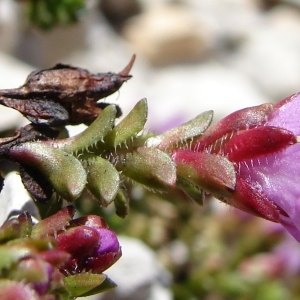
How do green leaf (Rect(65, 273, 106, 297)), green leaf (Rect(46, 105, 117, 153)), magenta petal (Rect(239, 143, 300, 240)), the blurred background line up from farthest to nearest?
the blurred background < green leaf (Rect(46, 105, 117, 153)) < magenta petal (Rect(239, 143, 300, 240)) < green leaf (Rect(65, 273, 106, 297))

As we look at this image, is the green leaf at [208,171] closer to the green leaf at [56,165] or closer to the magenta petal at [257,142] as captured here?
the magenta petal at [257,142]

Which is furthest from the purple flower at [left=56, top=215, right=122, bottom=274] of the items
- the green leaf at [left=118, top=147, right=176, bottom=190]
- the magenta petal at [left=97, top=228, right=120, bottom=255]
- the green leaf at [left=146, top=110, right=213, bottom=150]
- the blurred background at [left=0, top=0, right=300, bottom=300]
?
the blurred background at [left=0, top=0, right=300, bottom=300]

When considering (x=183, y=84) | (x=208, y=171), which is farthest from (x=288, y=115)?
(x=183, y=84)

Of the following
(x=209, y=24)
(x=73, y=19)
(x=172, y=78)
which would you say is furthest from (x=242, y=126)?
(x=209, y=24)

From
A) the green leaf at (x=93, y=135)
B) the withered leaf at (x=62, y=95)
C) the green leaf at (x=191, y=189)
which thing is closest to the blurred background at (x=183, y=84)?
the green leaf at (x=191, y=189)

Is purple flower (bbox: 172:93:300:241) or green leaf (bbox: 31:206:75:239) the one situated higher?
purple flower (bbox: 172:93:300:241)

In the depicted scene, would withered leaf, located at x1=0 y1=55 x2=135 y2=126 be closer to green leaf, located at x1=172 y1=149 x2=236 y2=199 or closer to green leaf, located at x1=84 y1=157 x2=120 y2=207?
green leaf, located at x1=84 y1=157 x2=120 y2=207
